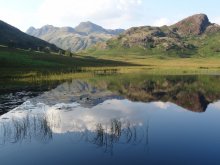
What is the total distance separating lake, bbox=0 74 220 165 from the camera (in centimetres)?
2917

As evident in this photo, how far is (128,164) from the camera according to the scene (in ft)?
89.1

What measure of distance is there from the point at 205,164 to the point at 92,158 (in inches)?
358

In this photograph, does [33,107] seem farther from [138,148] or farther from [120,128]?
[138,148]

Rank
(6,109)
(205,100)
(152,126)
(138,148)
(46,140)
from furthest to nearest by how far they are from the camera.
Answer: (205,100) < (6,109) < (152,126) < (46,140) < (138,148)

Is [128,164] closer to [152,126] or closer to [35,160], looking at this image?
[35,160]

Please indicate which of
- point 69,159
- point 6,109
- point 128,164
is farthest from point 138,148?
point 6,109

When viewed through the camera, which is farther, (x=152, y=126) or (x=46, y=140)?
(x=152, y=126)

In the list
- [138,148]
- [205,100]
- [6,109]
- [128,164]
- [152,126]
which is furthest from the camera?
[205,100]

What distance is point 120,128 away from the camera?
38344 millimetres

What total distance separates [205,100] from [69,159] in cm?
4608

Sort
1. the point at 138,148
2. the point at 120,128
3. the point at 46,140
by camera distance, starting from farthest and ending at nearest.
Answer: the point at 120,128 < the point at 46,140 < the point at 138,148

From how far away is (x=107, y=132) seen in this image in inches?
1462

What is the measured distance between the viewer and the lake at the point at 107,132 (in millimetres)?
29172

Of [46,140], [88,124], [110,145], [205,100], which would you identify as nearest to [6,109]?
[88,124]
